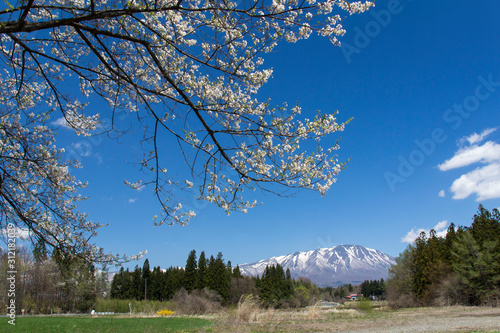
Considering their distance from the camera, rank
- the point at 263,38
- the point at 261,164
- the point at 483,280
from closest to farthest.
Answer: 1. the point at 263,38
2. the point at 261,164
3. the point at 483,280

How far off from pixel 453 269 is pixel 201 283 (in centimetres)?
3603

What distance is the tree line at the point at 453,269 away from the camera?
1036 inches

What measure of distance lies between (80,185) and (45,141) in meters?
1.07

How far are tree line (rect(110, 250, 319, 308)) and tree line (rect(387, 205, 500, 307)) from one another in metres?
17.8

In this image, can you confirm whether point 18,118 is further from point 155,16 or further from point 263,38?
point 263,38

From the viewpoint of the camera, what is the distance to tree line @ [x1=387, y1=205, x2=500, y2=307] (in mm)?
26312

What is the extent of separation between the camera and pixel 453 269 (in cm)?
3133

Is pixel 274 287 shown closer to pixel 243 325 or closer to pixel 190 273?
pixel 190 273

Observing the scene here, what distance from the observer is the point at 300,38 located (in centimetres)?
315

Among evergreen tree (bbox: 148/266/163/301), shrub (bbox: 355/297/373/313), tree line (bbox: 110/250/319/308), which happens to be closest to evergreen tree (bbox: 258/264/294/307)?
tree line (bbox: 110/250/319/308)

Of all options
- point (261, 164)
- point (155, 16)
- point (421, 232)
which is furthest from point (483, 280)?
point (155, 16)

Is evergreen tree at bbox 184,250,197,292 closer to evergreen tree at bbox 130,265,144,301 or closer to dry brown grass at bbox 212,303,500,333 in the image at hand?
evergreen tree at bbox 130,265,144,301

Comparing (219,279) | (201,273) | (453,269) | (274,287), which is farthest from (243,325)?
(274,287)

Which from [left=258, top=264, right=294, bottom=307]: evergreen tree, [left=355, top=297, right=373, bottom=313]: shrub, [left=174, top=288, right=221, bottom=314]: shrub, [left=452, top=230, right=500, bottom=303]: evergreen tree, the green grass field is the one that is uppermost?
the green grass field
